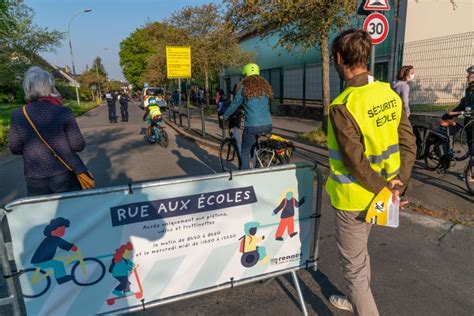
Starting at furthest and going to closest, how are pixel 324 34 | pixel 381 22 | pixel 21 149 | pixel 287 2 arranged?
pixel 324 34 < pixel 287 2 < pixel 381 22 < pixel 21 149

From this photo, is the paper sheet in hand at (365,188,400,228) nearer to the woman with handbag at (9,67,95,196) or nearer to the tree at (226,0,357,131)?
the woman with handbag at (9,67,95,196)

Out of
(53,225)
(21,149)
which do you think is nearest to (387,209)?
(53,225)

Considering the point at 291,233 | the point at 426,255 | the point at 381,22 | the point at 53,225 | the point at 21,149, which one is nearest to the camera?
the point at 53,225

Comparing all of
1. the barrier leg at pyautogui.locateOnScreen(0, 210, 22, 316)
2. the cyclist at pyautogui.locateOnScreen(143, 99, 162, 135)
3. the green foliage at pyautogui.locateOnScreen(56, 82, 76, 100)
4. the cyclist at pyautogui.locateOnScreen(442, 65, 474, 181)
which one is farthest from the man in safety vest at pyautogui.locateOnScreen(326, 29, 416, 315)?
the green foliage at pyautogui.locateOnScreen(56, 82, 76, 100)

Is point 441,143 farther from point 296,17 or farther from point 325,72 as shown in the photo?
point 296,17

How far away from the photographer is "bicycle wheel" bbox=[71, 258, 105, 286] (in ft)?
6.54

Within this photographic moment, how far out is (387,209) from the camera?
6.56 feet

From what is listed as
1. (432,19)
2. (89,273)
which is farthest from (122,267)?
(432,19)

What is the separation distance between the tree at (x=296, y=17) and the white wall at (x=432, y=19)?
546 centimetres

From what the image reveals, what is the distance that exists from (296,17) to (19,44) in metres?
19.9

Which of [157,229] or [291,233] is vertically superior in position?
[157,229]

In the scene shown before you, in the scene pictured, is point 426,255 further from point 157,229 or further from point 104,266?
point 104,266

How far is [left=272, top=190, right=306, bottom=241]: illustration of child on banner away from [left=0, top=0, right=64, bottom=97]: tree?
17.6m

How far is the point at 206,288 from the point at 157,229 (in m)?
0.63
